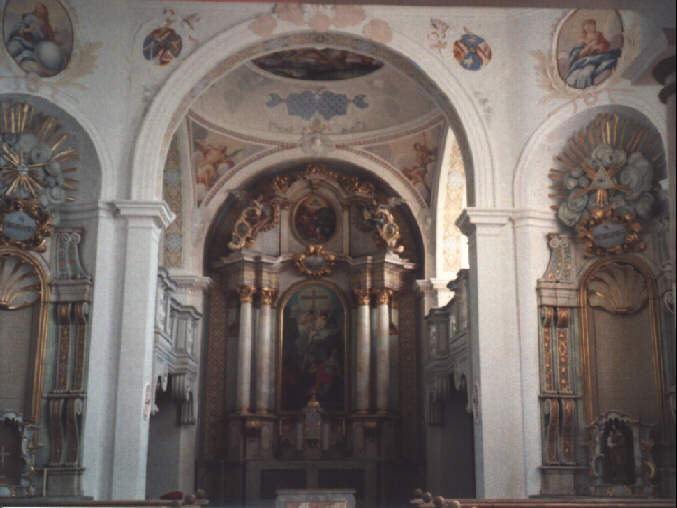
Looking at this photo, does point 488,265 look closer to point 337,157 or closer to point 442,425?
point 442,425

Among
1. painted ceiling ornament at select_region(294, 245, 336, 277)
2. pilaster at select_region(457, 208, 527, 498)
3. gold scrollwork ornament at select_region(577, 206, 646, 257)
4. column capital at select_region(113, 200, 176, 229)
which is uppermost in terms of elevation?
painted ceiling ornament at select_region(294, 245, 336, 277)

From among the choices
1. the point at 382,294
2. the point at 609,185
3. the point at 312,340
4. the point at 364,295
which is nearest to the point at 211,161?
the point at 364,295

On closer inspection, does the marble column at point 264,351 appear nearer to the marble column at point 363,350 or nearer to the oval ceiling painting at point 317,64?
the marble column at point 363,350

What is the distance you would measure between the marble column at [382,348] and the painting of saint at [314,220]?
1883 millimetres

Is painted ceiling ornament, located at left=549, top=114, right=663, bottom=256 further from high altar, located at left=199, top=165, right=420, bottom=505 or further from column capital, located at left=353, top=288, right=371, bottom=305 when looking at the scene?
column capital, located at left=353, top=288, right=371, bottom=305

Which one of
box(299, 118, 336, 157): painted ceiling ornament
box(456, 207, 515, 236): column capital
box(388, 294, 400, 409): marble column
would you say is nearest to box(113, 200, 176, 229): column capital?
box(456, 207, 515, 236): column capital

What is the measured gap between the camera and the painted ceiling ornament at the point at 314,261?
62.8 ft

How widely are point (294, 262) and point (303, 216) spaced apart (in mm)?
1134

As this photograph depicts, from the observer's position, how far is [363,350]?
18672 millimetres

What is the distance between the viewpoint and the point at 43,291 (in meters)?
12.6

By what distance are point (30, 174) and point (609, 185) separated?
834 centimetres

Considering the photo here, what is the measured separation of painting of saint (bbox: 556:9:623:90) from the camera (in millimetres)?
12523

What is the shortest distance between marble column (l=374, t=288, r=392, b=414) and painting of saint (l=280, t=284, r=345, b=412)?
880 millimetres

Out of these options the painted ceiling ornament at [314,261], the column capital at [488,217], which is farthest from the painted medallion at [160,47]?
the painted ceiling ornament at [314,261]
